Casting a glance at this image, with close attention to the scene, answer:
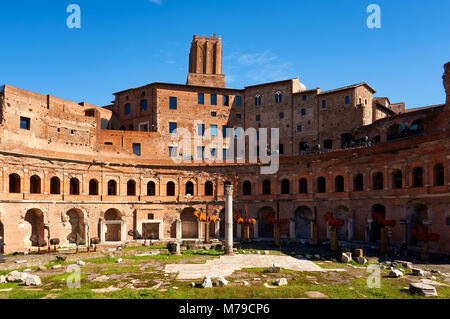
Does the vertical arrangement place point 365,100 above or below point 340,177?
above

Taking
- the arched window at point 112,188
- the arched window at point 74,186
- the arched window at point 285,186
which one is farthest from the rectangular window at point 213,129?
the arched window at point 74,186

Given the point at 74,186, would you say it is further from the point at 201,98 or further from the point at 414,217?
the point at 414,217

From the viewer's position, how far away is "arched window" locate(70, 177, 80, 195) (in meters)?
35.1

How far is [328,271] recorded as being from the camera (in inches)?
784

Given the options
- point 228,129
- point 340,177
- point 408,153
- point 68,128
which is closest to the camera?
point 408,153

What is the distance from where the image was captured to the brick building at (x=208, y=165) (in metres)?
29.5

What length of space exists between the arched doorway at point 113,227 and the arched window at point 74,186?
370 centimetres

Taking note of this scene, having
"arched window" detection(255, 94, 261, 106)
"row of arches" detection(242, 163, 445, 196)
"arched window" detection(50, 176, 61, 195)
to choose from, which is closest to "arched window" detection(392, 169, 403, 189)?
"row of arches" detection(242, 163, 445, 196)

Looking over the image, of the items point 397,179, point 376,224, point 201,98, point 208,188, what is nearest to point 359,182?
point 397,179

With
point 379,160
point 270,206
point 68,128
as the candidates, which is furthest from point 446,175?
point 68,128

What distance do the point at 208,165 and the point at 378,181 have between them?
1713 centimetres

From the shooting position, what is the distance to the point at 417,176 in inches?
1150
